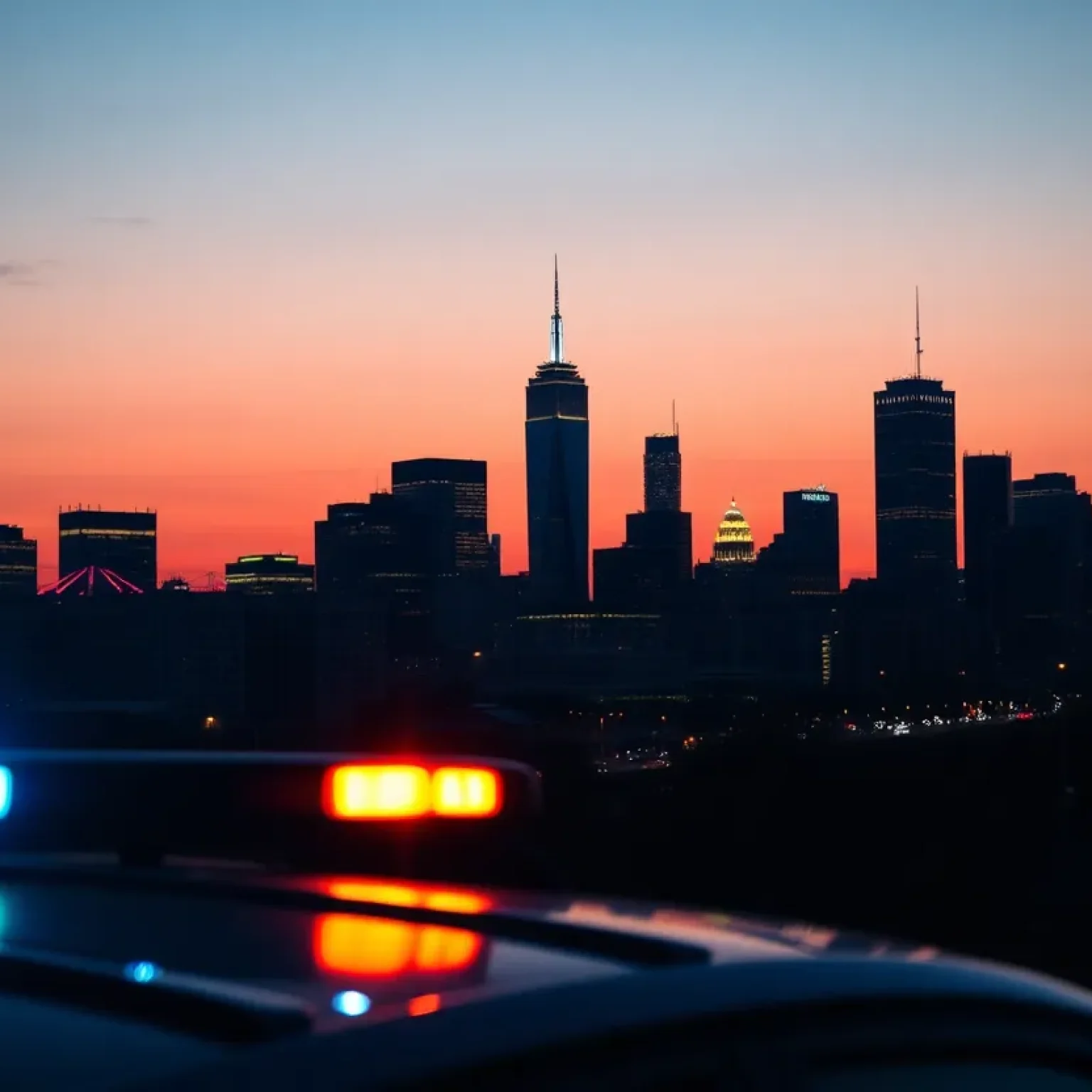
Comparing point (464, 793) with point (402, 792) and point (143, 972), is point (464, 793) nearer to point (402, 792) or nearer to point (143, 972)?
point (402, 792)

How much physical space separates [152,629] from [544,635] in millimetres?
93848

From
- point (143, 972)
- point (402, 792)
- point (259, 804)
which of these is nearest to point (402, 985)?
point (143, 972)

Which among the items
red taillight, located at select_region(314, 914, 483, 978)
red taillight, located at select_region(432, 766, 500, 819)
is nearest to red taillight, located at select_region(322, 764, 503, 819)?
red taillight, located at select_region(432, 766, 500, 819)

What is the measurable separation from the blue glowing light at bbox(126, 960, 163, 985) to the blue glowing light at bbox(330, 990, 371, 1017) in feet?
0.60

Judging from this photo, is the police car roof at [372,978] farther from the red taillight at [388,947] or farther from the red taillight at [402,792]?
the red taillight at [402,792]

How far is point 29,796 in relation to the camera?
340 cm

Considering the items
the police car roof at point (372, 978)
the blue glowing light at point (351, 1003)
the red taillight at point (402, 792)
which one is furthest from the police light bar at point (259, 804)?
the blue glowing light at point (351, 1003)

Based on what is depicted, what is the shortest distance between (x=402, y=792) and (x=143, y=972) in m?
1.62

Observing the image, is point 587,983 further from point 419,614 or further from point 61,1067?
point 419,614

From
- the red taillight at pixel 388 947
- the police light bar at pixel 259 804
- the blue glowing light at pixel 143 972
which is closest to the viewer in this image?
the blue glowing light at pixel 143 972

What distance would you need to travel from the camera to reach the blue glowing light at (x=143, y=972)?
1764 mm

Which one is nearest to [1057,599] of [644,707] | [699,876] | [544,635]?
[544,635]

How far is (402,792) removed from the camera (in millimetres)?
3420

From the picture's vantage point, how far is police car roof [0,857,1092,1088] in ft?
5.09
